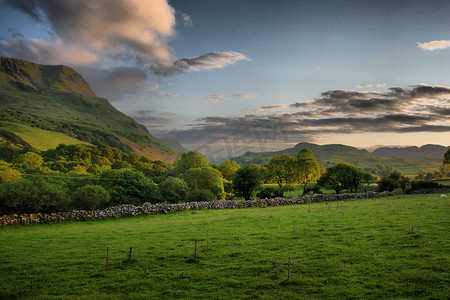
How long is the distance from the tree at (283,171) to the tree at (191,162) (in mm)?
20515

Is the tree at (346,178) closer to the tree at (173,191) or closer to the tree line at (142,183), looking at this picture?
the tree line at (142,183)

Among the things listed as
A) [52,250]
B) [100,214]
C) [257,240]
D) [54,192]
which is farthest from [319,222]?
[54,192]

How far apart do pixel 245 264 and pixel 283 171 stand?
54.4 metres

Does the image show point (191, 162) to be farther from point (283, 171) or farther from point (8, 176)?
point (8, 176)

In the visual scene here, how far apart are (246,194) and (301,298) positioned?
53.7 metres

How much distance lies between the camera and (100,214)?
3014 cm

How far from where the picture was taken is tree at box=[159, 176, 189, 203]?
44.2 metres

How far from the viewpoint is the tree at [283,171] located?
63.9m

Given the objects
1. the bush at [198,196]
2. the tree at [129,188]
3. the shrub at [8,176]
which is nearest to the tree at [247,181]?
the bush at [198,196]

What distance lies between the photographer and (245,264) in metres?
12.1

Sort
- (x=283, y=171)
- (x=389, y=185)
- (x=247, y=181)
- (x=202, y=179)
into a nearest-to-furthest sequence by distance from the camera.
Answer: (x=202, y=179) → (x=247, y=181) → (x=389, y=185) → (x=283, y=171)

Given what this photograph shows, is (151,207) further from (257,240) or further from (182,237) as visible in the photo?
(257,240)

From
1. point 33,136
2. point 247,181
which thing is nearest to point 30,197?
point 247,181

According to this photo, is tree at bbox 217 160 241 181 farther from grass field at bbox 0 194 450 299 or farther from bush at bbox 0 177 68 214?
grass field at bbox 0 194 450 299
